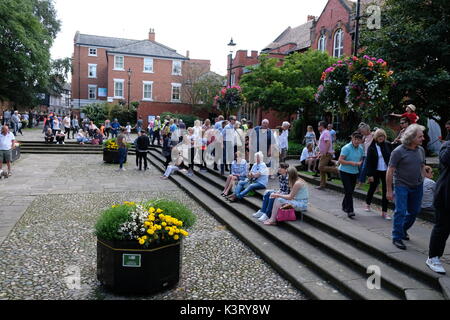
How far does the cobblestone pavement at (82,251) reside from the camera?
15.8ft

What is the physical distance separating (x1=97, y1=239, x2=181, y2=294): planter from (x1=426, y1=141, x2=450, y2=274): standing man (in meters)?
3.20

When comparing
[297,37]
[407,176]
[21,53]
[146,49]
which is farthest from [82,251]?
[146,49]

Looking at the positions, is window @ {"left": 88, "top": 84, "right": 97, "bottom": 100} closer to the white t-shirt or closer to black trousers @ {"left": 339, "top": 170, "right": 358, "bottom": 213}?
the white t-shirt

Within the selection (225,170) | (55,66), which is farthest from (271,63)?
(55,66)

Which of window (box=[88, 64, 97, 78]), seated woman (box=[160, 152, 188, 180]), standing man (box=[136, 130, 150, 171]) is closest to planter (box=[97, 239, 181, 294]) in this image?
seated woman (box=[160, 152, 188, 180])

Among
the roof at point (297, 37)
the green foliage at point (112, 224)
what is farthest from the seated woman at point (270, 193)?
the roof at point (297, 37)

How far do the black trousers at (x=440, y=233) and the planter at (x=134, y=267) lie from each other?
126 inches

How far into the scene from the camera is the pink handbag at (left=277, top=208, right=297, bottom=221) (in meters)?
7.12

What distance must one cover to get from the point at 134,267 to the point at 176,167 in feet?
33.2

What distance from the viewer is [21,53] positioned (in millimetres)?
29922

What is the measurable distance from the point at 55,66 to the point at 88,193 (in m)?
37.3

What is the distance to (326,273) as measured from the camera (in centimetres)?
504
